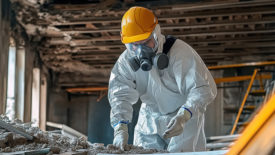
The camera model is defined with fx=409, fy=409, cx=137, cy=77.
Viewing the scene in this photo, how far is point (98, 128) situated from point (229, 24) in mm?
4259

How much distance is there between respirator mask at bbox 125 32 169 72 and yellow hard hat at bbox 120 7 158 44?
0.05m

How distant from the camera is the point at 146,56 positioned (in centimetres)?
329

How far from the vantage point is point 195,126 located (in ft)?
11.1

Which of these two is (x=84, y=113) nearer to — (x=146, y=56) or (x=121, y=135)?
(x=121, y=135)

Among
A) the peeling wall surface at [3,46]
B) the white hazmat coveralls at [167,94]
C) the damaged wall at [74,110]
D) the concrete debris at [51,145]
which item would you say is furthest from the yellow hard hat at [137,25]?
the damaged wall at [74,110]

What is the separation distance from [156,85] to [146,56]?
29 centimetres

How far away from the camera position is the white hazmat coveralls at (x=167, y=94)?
322cm

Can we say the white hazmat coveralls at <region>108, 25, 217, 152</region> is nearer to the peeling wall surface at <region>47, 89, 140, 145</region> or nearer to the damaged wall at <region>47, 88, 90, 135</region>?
the peeling wall surface at <region>47, 89, 140, 145</region>

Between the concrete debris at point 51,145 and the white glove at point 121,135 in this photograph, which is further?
the white glove at point 121,135

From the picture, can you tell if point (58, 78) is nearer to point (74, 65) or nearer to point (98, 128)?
point (74, 65)

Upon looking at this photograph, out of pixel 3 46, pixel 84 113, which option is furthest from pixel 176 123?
pixel 84 113

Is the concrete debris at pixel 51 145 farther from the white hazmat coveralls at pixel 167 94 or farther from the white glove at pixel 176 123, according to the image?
the white hazmat coveralls at pixel 167 94

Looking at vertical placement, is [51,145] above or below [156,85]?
below

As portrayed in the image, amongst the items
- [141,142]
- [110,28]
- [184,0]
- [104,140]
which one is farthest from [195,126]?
[104,140]
